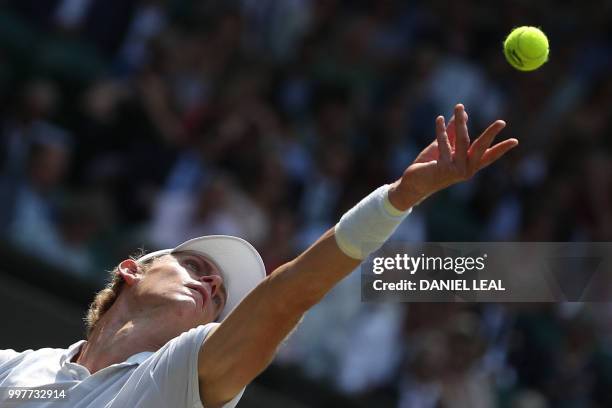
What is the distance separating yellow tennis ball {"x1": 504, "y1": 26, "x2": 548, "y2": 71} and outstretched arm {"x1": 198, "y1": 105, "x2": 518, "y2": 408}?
801 millimetres

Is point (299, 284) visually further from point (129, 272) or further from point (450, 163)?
point (129, 272)

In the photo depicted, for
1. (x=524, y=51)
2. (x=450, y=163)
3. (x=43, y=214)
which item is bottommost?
(x=450, y=163)

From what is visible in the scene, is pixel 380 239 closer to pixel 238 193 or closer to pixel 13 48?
pixel 238 193

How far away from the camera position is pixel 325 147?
905 cm

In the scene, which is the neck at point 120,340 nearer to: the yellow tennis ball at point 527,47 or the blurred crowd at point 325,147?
the yellow tennis ball at point 527,47

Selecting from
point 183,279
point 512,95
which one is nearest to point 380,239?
point 183,279

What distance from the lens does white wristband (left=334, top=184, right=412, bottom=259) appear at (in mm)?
3072

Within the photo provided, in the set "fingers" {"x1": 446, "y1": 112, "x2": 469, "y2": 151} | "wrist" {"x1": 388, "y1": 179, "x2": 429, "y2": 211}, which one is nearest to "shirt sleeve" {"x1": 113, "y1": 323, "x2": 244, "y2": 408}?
"wrist" {"x1": 388, "y1": 179, "x2": 429, "y2": 211}

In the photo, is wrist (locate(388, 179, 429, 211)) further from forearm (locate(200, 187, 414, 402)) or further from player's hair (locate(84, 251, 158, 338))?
player's hair (locate(84, 251, 158, 338))

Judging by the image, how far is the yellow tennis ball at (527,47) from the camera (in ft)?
12.8

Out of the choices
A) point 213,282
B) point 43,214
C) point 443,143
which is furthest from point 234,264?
point 43,214

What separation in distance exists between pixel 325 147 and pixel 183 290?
5245mm

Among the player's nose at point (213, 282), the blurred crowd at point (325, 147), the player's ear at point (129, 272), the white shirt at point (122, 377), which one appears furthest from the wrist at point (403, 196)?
the blurred crowd at point (325, 147)

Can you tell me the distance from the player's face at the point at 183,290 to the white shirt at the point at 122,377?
0.59 ft
